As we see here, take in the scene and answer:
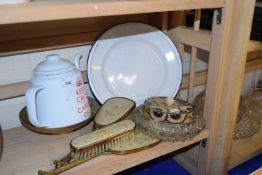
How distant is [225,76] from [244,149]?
1.18 feet

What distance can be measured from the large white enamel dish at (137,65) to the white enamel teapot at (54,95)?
0.15 metres

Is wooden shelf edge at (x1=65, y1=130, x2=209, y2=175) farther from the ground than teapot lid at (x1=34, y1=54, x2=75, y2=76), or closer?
closer

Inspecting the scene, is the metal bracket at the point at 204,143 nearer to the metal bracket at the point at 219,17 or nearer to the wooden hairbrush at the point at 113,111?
the wooden hairbrush at the point at 113,111

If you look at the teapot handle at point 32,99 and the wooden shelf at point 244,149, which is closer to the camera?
the teapot handle at point 32,99

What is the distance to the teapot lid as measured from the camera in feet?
2.00

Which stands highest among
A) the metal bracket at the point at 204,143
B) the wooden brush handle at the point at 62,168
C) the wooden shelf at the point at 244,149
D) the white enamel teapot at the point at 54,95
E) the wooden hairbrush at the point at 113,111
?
the white enamel teapot at the point at 54,95

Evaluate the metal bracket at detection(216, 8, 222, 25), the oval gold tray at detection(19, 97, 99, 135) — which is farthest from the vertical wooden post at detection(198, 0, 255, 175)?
the oval gold tray at detection(19, 97, 99, 135)

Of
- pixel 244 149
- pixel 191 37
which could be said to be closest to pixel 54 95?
pixel 191 37

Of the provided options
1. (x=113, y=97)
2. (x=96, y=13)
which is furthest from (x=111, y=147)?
(x=96, y=13)

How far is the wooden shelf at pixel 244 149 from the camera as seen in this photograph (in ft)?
2.85

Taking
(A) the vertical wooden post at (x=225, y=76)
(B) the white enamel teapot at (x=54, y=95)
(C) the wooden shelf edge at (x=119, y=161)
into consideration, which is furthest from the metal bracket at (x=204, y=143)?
(B) the white enamel teapot at (x=54, y=95)

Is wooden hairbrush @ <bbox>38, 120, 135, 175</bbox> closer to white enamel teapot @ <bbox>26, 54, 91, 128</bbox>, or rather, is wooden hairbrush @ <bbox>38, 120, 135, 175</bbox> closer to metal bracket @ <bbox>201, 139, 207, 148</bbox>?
white enamel teapot @ <bbox>26, 54, 91, 128</bbox>

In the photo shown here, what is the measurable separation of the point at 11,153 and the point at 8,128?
172 millimetres

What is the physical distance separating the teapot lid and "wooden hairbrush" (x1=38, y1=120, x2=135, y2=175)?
16 cm
